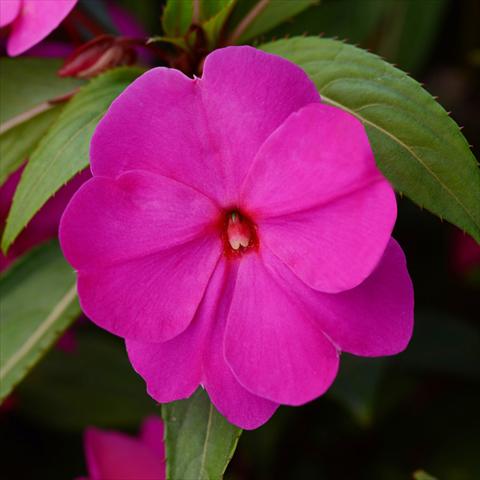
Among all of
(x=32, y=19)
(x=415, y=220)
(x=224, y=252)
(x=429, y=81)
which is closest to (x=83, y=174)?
(x=32, y=19)

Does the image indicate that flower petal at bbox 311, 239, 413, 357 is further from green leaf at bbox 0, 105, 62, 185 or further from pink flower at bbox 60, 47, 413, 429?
green leaf at bbox 0, 105, 62, 185

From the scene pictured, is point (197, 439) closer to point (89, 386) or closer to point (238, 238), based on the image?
point (238, 238)

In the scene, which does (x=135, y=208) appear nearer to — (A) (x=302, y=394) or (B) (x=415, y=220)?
(A) (x=302, y=394)

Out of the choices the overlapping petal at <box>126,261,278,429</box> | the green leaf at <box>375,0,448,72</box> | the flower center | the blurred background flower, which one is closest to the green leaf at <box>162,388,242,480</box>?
the overlapping petal at <box>126,261,278,429</box>

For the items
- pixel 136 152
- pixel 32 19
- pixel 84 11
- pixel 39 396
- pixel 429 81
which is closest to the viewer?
pixel 136 152

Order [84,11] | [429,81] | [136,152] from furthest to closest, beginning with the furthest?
[429,81] → [84,11] → [136,152]

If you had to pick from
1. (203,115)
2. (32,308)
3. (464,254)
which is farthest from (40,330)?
(464,254)

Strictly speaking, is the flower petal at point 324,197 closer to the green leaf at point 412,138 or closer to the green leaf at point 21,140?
the green leaf at point 412,138
